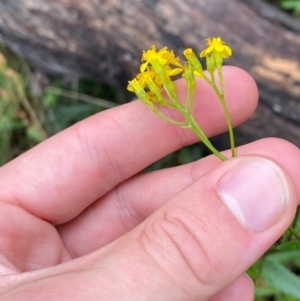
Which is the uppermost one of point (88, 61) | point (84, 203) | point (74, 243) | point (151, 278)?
point (88, 61)

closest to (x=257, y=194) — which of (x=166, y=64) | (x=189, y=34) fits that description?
(x=166, y=64)

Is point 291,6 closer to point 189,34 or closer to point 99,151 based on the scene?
point 189,34

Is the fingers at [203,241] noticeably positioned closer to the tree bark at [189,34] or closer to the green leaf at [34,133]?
the tree bark at [189,34]

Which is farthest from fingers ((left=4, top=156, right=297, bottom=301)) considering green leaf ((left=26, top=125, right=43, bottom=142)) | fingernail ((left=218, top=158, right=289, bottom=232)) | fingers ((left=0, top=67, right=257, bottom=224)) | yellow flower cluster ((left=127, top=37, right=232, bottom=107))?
green leaf ((left=26, top=125, right=43, bottom=142))

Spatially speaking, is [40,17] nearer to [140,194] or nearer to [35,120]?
[35,120]

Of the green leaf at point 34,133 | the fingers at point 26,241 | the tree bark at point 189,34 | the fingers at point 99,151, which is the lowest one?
the green leaf at point 34,133

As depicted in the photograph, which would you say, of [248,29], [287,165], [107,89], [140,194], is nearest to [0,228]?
[140,194]

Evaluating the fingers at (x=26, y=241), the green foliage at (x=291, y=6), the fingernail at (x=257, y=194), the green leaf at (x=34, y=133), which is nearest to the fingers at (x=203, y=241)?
the fingernail at (x=257, y=194)
